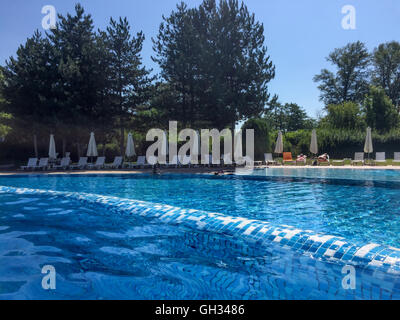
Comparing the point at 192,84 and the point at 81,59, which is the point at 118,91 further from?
the point at 192,84

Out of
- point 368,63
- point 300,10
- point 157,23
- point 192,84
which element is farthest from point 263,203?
point 368,63

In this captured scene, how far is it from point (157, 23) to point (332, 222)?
19582mm

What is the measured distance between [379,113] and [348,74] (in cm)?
1116

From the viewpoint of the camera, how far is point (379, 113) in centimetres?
3116

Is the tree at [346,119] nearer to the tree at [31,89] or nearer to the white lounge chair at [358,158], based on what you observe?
the white lounge chair at [358,158]

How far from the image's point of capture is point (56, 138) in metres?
22.3

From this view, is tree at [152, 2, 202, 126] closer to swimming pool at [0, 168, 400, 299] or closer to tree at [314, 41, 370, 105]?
swimming pool at [0, 168, 400, 299]

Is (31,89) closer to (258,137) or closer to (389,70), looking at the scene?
(258,137)

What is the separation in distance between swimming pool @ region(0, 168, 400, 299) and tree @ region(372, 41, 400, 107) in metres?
37.3

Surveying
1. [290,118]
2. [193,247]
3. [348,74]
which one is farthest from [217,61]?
[290,118]

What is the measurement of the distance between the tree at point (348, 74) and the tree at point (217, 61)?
2327cm

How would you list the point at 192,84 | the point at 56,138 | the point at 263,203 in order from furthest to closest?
the point at 56,138 → the point at 192,84 → the point at 263,203

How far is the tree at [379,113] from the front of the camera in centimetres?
3100
